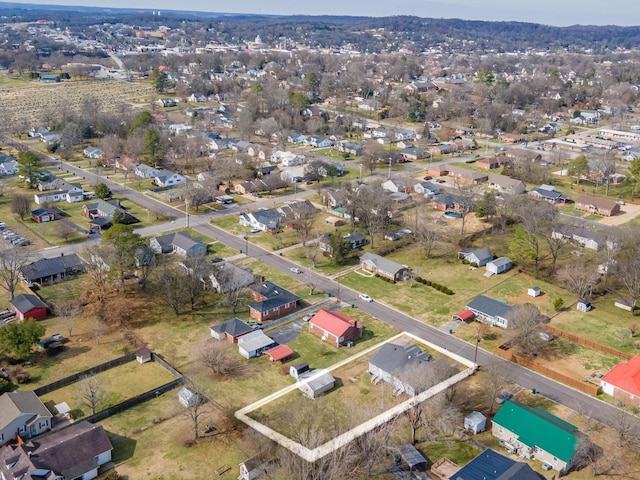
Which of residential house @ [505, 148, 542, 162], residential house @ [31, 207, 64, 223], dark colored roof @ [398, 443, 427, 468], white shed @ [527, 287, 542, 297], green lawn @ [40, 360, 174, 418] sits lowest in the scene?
green lawn @ [40, 360, 174, 418]

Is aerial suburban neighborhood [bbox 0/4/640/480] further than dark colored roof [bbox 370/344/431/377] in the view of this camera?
Result: No

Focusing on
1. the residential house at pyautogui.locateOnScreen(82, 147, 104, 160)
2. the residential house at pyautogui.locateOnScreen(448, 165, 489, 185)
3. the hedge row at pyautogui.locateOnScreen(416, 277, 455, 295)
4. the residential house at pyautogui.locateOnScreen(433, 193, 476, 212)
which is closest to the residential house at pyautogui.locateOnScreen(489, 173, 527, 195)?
the residential house at pyautogui.locateOnScreen(448, 165, 489, 185)

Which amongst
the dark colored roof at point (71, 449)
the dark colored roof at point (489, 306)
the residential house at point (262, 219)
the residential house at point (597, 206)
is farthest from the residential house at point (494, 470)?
the residential house at point (597, 206)

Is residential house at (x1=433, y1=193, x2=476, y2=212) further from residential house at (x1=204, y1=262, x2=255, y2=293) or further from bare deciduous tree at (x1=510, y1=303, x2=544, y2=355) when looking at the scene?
residential house at (x1=204, y1=262, x2=255, y2=293)

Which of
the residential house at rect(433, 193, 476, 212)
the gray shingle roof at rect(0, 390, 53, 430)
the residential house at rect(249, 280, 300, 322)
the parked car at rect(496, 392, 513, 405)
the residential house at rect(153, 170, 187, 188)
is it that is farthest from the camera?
the residential house at rect(153, 170, 187, 188)

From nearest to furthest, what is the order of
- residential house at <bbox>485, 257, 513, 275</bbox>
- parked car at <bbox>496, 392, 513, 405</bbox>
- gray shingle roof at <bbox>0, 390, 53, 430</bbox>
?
gray shingle roof at <bbox>0, 390, 53, 430</bbox>, parked car at <bbox>496, 392, 513, 405</bbox>, residential house at <bbox>485, 257, 513, 275</bbox>

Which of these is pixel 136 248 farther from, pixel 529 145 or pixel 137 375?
pixel 529 145

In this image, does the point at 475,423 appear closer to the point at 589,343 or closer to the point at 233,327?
the point at 589,343
